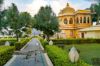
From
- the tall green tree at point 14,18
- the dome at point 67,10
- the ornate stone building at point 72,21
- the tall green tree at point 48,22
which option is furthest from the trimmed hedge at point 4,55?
the dome at point 67,10

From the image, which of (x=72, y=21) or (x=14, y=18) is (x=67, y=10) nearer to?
(x=72, y=21)

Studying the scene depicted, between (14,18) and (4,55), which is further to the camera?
(14,18)

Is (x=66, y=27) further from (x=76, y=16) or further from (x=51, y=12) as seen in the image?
(x=51, y=12)

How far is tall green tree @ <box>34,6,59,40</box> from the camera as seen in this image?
63.7 m

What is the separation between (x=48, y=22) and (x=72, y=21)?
76.7 feet

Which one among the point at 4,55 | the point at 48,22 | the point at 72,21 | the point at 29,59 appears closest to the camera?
the point at 4,55

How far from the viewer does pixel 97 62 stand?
16281 millimetres

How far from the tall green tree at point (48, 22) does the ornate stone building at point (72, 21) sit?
56.0 feet

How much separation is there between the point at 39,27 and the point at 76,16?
2119 centimetres

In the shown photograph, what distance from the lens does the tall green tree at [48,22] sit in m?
63.7

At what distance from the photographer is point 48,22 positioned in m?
63.9

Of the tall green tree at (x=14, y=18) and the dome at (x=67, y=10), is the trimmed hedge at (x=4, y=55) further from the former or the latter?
the dome at (x=67, y=10)

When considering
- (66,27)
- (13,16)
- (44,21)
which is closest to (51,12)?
(44,21)

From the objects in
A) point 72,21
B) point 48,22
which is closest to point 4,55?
point 48,22
